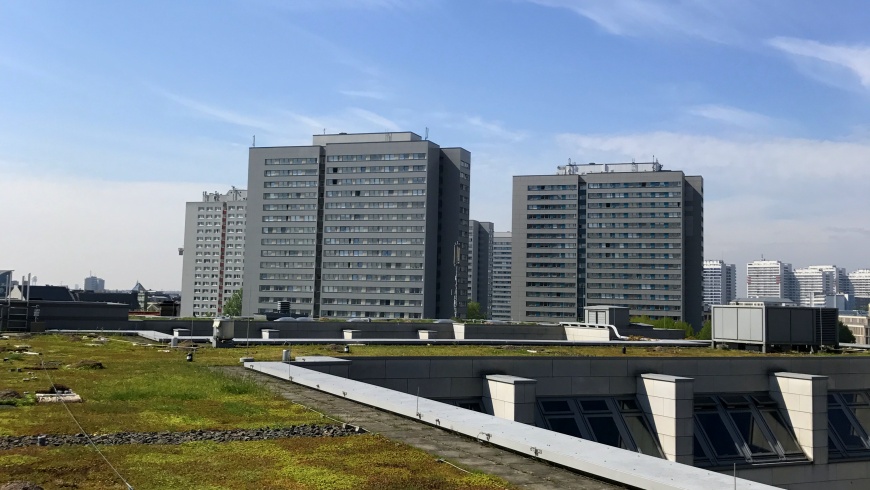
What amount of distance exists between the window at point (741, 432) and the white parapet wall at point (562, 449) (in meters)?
17.5

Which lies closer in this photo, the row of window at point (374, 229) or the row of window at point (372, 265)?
the row of window at point (374, 229)

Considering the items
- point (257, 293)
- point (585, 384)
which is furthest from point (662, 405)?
point (257, 293)

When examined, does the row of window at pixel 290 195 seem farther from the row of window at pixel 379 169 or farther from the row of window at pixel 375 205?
the row of window at pixel 379 169

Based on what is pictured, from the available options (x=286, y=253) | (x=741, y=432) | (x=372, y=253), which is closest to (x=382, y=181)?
(x=372, y=253)

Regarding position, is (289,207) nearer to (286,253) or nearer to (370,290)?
(286,253)

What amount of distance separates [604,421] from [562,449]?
60.3 ft

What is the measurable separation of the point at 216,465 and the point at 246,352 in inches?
929

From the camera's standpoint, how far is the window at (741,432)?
30.6m

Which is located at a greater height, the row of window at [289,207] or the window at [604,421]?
the row of window at [289,207]

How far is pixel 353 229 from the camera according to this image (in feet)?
618

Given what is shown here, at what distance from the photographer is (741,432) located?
3219cm

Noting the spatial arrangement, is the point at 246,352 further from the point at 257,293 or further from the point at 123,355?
the point at 257,293

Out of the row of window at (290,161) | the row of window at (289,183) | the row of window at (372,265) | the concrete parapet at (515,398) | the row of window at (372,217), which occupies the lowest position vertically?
the concrete parapet at (515,398)

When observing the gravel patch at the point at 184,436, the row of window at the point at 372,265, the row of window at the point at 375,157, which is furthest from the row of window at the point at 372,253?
the gravel patch at the point at 184,436
